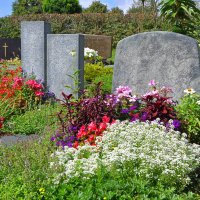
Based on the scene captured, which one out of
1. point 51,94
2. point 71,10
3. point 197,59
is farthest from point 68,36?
point 71,10

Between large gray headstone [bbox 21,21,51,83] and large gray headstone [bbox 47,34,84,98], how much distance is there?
0.41 ft

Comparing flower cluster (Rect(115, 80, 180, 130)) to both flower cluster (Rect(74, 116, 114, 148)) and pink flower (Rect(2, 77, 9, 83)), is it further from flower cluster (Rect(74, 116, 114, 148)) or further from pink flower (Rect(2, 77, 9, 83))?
pink flower (Rect(2, 77, 9, 83))

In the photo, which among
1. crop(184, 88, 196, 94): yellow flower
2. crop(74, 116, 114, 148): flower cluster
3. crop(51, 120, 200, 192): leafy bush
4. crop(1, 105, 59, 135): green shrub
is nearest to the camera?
crop(51, 120, 200, 192): leafy bush

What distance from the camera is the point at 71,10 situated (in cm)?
3850

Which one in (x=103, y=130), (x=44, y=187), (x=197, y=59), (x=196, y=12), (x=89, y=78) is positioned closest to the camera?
(x=44, y=187)

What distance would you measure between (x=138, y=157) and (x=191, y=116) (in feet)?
6.38

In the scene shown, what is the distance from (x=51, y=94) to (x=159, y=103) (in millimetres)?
3598

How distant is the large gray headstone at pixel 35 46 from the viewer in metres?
9.28

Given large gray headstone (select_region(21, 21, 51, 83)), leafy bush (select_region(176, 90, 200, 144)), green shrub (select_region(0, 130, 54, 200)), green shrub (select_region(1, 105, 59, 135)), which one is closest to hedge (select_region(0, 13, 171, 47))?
large gray headstone (select_region(21, 21, 51, 83))

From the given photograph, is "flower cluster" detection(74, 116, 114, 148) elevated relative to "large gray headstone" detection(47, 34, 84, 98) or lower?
lower

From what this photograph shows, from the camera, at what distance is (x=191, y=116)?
5.97m

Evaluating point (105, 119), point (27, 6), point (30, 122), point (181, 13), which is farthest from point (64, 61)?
point (27, 6)

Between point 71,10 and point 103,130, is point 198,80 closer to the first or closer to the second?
point 103,130

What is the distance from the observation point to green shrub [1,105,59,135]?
708cm
